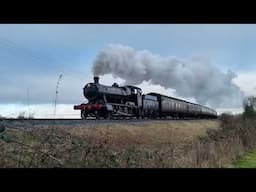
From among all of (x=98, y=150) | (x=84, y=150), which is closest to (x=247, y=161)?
(x=98, y=150)

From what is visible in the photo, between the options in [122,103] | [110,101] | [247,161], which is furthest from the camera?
[122,103]

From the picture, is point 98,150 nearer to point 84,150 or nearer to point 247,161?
point 84,150

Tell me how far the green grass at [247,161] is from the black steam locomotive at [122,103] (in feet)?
21.1

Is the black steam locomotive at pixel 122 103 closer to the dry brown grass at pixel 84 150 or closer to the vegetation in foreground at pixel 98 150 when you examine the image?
the vegetation in foreground at pixel 98 150

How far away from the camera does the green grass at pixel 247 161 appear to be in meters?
11.1

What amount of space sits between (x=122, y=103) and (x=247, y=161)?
29.8 ft

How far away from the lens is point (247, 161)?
12.1 metres

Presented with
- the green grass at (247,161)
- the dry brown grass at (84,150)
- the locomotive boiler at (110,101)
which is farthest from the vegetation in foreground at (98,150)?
the locomotive boiler at (110,101)

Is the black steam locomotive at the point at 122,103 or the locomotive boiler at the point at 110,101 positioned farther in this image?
the black steam locomotive at the point at 122,103

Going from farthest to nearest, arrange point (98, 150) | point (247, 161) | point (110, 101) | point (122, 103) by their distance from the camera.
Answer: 1. point (122, 103)
2. point (110, 101)
3. point (247, 161)
4. point (98, 150)

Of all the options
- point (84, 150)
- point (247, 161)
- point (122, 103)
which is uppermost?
point (122, 103)

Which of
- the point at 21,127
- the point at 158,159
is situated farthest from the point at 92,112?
the point at 158,159
